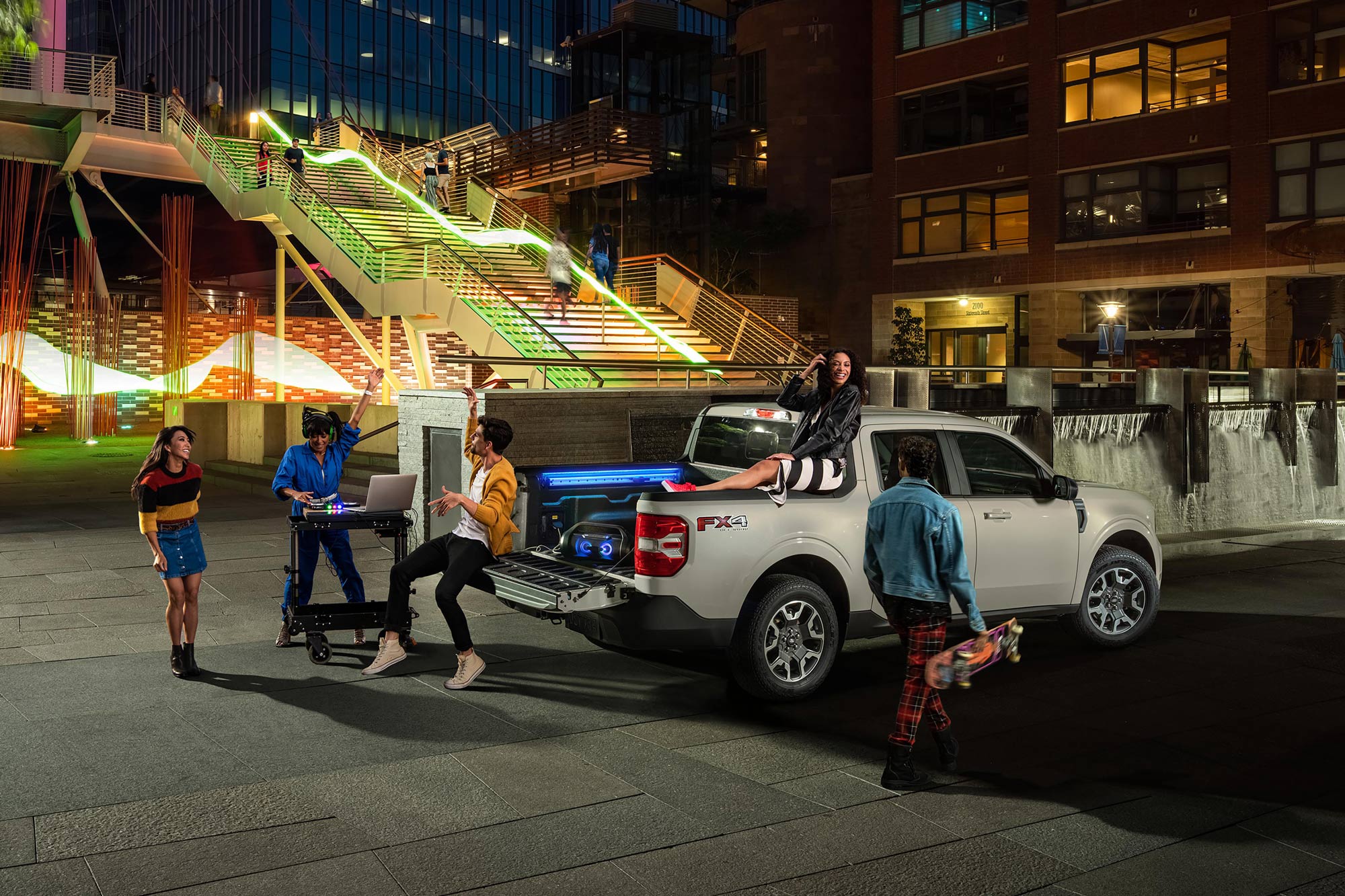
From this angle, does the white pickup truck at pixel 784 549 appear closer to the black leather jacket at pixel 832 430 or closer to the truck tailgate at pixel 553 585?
the truck tailgate at pixel 553 585

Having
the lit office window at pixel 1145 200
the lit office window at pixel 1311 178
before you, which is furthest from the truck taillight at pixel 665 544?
the lit office window at pixel 1145 200

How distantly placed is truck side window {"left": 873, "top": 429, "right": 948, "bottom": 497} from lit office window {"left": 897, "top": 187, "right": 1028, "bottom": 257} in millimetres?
31937

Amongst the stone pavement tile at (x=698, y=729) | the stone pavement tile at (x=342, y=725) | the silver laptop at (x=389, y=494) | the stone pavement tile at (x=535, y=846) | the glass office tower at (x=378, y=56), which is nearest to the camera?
the stone pavement tile at (x=535, y=846)

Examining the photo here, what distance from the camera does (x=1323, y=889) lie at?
4.93 metres

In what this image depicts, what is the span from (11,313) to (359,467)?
1215cm

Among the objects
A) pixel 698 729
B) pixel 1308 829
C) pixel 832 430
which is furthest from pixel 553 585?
pixel 1308 829

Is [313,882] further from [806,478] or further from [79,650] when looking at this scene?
[79,650]

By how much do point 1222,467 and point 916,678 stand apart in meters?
12.4

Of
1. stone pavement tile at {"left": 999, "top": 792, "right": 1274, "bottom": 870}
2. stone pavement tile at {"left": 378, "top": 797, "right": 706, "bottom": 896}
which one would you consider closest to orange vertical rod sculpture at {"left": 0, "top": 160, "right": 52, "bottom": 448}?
stone pavement tile at {"left": 378, "top": 797, "right": 706, "bottom": 896}

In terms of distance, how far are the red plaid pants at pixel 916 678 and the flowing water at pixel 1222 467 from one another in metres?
9.83

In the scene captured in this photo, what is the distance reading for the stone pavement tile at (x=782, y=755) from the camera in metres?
6.38

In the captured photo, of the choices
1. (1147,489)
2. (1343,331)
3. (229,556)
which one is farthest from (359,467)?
(1343,331)

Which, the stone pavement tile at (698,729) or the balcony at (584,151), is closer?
the stone pavement tile at (698,729)

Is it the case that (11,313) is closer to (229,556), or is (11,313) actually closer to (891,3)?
(229,556)
